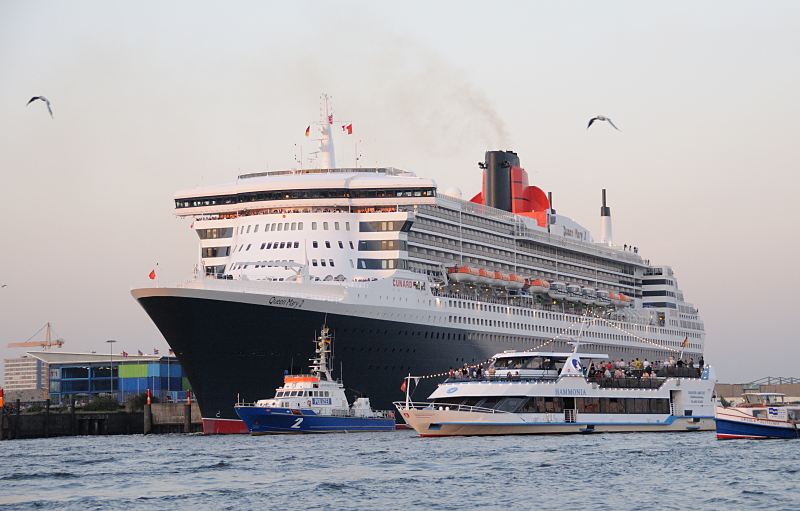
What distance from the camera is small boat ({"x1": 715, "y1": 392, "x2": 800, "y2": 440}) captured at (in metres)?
50.6

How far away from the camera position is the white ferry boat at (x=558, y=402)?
53.8 meters

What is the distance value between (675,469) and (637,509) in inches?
343

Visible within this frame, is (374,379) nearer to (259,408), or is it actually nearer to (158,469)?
(259,408)

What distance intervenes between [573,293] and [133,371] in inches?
1504

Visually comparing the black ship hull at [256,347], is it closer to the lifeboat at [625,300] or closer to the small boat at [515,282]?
the small boat at [515,282]

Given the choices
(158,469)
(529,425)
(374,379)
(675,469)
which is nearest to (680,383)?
(529,425)

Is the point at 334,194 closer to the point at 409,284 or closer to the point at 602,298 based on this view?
the point at 409,284

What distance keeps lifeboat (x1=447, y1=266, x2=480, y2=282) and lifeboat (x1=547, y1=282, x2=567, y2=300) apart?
11.2m

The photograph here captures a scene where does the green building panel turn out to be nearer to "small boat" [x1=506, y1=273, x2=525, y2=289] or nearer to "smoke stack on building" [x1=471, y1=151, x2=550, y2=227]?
"smoke stack on building" [x1=471, y1=151, x2=550, y2=227]

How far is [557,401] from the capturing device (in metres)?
55.9

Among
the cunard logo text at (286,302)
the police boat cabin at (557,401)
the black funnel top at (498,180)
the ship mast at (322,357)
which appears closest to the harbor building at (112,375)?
the black funnel top at (498,180)

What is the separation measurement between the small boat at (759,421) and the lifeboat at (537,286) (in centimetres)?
3133

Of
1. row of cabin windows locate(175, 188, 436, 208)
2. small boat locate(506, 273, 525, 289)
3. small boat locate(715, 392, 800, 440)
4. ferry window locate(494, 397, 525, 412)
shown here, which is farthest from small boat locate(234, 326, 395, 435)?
small boat locate(506, 273, 525, 289)

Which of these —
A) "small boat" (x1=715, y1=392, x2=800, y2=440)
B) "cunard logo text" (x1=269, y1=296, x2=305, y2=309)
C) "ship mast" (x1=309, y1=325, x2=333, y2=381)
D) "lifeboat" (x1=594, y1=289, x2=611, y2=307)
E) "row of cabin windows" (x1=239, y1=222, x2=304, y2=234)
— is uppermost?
"row of cabin windows" (x1=239, y1=222, x2=304, y2=234)
